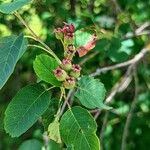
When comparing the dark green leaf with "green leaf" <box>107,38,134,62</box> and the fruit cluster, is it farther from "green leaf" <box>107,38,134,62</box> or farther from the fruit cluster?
"green leaf" <box>107,38,134,62</box>

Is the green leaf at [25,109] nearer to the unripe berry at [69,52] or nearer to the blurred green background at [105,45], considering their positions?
the unripe berry at [69,52]

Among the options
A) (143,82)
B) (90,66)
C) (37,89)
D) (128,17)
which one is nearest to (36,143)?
(37,89)

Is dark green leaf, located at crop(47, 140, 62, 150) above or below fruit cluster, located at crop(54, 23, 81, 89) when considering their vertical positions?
below

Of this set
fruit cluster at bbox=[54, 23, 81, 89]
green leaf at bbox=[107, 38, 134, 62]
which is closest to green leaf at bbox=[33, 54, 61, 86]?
fruit cluster at bbox=[54, 23, 81, 89]

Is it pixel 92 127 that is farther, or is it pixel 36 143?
pixel 36 143

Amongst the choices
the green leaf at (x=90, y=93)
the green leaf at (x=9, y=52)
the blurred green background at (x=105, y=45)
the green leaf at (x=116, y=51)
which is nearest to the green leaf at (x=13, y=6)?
the green leaf at (x=9, y=52)

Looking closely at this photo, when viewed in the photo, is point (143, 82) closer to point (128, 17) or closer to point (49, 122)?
point (128, 17)
